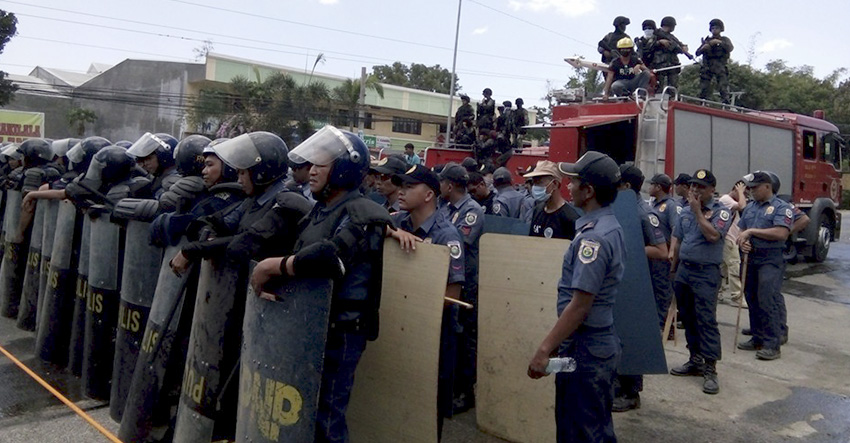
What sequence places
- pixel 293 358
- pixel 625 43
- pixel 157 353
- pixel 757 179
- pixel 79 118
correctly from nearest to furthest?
1. pixel 293 358
2. pixel 157 353
3. pixel 757 179
4. pixel 625 43
5. pixel 79 118

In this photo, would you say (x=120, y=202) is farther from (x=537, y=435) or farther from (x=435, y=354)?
(x=537, y=435)

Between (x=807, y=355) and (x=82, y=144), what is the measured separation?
24.4ft

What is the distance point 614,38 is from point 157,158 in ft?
31.4

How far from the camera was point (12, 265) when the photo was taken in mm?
6895

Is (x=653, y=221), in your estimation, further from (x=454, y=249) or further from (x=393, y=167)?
(x=393, y=167)

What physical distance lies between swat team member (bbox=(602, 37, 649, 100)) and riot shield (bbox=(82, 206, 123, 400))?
29.8ft

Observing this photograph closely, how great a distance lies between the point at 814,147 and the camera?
1354cm

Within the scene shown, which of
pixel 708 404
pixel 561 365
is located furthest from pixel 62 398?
pixel 708 404

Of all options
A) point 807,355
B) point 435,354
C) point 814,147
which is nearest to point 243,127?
point 814,147

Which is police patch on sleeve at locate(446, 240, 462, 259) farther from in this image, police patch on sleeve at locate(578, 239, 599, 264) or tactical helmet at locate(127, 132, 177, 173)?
tactical helmet at locate(127, 132, 177, 173)

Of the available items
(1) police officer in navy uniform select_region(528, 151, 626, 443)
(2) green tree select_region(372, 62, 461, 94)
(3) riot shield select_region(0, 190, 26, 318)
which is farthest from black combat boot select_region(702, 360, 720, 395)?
(2) green tree select_region(372, 62, 461, 94)

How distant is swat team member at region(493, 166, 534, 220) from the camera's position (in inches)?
264

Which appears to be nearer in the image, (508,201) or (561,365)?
(561,365)

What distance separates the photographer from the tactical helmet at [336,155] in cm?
316
